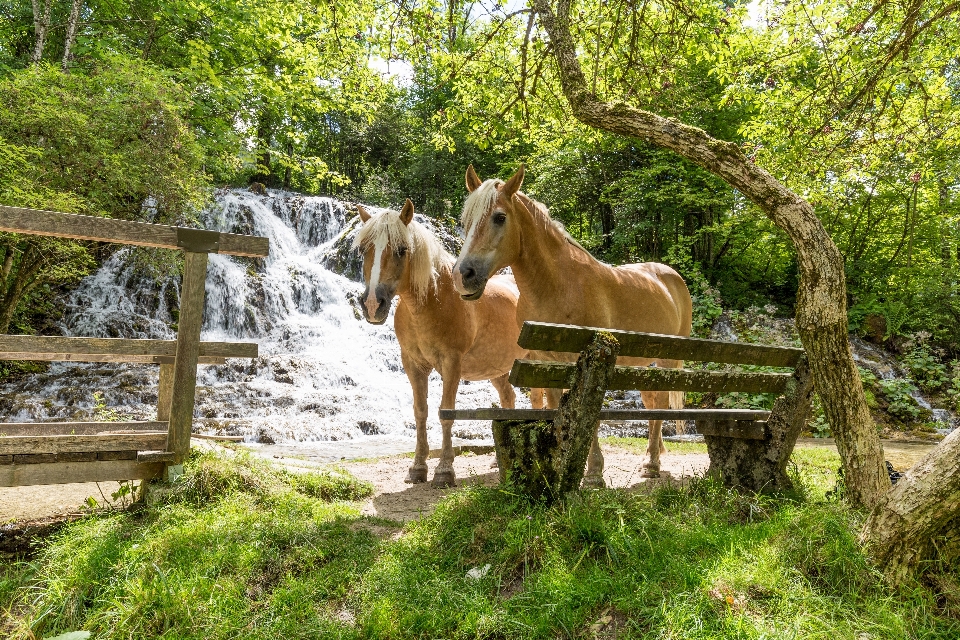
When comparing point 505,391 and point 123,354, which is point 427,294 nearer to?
point 505,391

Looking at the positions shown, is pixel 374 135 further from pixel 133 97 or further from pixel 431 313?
pixel 431 313

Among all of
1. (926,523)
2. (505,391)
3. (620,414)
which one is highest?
(620,414)

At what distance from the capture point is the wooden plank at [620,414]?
3379 millimetres

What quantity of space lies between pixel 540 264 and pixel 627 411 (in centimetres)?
151

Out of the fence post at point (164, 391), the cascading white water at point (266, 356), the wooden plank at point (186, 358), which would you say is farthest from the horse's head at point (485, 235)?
the cascading white water at point (266, 356)

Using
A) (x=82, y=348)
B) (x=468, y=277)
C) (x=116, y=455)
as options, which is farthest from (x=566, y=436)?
(x=82, y=348)

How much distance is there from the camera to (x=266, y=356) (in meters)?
11.4

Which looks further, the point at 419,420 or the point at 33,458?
the point at 419,420

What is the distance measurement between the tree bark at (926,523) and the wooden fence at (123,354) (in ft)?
13.5

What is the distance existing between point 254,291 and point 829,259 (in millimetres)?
12354

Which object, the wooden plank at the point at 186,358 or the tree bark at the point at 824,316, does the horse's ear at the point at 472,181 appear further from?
the wooden plank at the point at 186,358

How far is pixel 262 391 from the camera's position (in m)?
→ 10.1

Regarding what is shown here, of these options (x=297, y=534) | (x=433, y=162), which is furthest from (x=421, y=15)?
(x=433, y=162)

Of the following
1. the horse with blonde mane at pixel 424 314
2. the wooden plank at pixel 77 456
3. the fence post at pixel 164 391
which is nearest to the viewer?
the wooden plank at pixel 77 456
